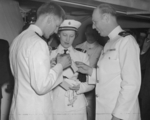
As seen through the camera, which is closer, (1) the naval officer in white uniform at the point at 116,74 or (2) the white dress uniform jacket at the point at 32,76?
(2) the white dress uniform jacket at the point at 32,76

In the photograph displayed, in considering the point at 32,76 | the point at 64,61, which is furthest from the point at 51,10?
the point at 32,76

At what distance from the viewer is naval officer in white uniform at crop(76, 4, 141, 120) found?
1.78 meters

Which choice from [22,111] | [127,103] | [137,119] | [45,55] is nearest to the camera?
[45,55]

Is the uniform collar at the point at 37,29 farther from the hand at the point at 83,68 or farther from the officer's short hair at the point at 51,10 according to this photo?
the hand at the point at 83,68

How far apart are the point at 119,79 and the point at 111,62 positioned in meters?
0.16

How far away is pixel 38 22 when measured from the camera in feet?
5.57

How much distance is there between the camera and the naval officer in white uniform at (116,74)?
1.78 metres

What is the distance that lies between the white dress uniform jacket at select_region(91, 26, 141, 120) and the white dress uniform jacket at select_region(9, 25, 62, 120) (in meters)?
0.47

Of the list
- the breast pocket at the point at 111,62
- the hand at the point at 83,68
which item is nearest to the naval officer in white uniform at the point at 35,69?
the breast pocket at the point at 111,62

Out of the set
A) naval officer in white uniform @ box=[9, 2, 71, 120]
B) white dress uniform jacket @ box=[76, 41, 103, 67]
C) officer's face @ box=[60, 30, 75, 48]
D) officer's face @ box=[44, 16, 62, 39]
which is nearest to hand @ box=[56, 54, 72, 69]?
naval officer in white uniform @ box=[9, 2, 71, 120]

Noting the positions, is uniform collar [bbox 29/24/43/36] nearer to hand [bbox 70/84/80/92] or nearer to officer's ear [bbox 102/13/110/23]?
officer's ear [bbox 102/13/110/23]

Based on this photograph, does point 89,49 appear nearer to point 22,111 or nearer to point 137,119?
point 137,119

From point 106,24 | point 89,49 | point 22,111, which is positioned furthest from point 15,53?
point 89,49

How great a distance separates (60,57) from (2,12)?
136 centimetres
